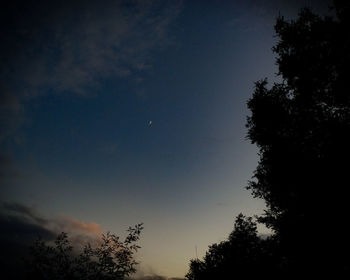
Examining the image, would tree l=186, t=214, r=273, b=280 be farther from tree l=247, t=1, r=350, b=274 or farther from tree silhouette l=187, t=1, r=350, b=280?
tree l=247, t=1, r=350, b=274

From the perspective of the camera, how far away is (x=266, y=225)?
15945 millimetres

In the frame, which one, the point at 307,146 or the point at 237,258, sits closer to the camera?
the point at 307,146

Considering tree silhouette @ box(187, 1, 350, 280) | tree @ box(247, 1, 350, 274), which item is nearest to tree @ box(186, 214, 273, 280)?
tree silhouette @ box(187, 1, 350, 280)

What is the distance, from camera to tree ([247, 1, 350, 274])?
980 centimetres

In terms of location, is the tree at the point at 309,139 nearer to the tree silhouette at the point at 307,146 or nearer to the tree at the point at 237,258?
the tree silhouette at the point at 307,146

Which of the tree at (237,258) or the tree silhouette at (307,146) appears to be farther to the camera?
the tree at (237,258)

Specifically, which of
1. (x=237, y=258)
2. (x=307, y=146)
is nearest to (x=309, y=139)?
(x=307, y=146)

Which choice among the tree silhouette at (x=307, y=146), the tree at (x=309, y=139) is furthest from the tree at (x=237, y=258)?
the tree at (x=309, y=139)

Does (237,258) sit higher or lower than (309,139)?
lower

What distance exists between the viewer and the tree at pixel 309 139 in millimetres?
9797

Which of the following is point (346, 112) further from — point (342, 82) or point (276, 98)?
point (276, 98)

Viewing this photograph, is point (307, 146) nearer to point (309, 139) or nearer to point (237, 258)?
point (309, 139)

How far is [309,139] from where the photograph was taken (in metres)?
11.7

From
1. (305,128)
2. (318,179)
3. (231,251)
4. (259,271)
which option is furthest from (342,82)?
(231,251)
